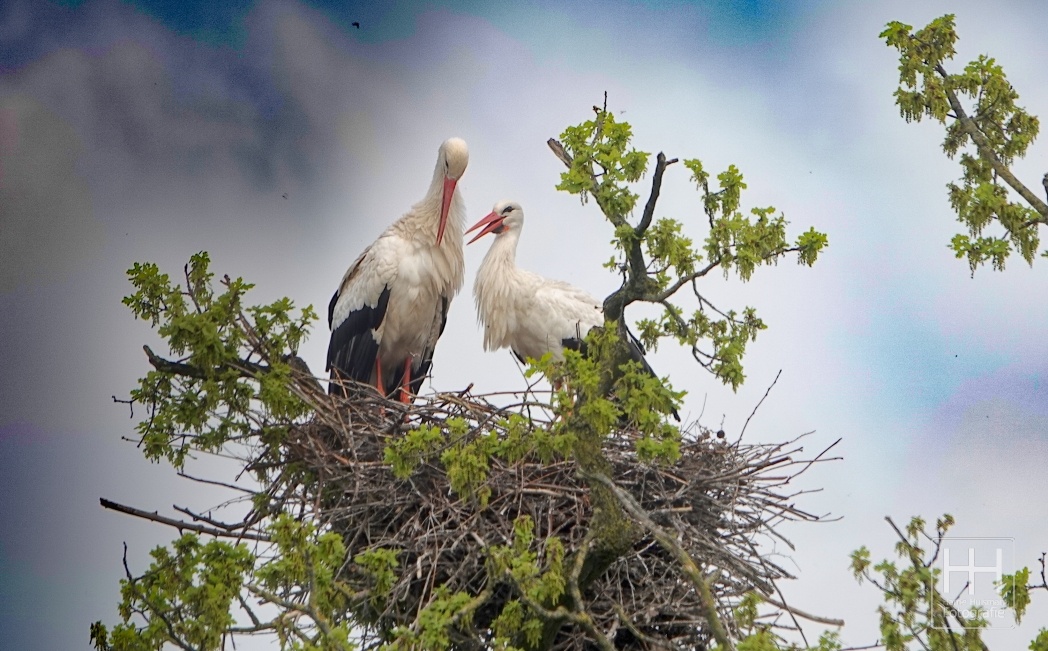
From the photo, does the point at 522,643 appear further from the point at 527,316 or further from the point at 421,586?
the point at 527,316

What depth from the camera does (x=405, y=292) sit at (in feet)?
26.0

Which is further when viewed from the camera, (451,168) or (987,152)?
(451,168)

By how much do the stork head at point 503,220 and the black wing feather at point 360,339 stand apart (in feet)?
3.00

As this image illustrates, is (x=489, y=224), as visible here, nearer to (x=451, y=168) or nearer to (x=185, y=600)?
(x=451, y=168)

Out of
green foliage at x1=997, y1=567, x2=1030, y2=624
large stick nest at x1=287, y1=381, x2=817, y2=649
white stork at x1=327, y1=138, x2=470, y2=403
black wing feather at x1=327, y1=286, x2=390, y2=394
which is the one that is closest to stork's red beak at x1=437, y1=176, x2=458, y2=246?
white stork at x1=327, y1=138, x2=470, y2=403

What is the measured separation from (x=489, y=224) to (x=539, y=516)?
3.00 m

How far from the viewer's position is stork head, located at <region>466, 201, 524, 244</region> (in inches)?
336

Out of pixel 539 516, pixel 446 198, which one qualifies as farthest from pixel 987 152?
pixel 446 198

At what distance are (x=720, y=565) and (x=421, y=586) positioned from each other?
1.25 m

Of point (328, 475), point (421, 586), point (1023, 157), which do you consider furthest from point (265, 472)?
point (1023, 157)

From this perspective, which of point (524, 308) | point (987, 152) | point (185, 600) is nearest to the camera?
point (185, 600)

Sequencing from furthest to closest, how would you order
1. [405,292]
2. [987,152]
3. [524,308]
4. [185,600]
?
[524,308] < [405,292] < [987,152] < [185,600]

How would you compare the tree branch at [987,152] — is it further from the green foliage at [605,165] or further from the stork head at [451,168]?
the stork head at [451,168]

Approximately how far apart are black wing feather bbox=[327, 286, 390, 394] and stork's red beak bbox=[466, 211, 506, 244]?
0.82 m
